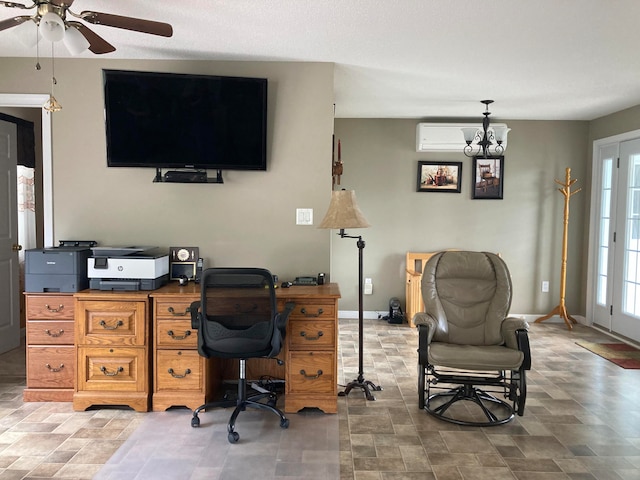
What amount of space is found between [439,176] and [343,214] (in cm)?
297

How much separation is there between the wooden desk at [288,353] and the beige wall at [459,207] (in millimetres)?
2773

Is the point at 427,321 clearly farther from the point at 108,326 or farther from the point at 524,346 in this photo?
the point at 108,326

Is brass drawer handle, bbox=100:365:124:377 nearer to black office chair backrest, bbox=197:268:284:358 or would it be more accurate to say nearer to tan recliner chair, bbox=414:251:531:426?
black office chair backrest, bbox=197:268:284:358

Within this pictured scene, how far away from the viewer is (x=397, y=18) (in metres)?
2.79

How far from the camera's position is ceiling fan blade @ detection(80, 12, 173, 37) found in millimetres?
2174

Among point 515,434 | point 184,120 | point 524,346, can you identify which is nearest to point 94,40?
point 184,120

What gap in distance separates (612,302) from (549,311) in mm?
744


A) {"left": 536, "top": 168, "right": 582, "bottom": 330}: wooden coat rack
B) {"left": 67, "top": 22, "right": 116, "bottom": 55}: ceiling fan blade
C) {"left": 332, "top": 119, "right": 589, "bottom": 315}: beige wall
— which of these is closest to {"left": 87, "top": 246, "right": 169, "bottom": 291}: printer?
{"left": 67, "top": 22, "right": 116, "bottom": 55}: ceiling fan blade

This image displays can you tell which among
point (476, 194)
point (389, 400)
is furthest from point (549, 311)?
point (389, 400)

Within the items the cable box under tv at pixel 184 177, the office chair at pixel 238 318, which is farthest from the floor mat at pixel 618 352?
the cable box under tv at pixel 184 177

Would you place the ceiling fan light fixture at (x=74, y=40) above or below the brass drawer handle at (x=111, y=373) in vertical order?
above

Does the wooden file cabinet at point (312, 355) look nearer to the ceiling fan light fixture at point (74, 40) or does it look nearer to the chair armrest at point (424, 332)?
the chair armrest at point (424, 332)

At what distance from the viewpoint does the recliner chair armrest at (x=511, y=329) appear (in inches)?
126

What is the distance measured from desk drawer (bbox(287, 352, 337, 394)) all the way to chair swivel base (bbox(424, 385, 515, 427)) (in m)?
0.69
